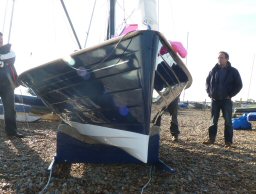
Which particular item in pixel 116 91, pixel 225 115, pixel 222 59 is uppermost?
pixel 222 59

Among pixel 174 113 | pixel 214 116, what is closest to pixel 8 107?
pixel 174 113

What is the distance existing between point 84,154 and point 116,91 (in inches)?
35.1

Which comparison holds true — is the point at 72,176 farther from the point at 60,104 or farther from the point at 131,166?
the point at 60,104

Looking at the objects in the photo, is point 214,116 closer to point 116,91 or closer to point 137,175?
point 137,175

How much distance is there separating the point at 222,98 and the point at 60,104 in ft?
10.4

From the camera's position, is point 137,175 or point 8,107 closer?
point 137,175

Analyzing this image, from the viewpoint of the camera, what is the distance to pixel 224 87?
6.52 m

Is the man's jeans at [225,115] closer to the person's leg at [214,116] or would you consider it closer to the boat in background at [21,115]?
the person's leg at [214,116]

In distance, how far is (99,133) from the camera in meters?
4.56

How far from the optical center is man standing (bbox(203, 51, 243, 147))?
21.3ft

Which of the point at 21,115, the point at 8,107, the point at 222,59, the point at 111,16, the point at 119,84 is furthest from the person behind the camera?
the point at 21,115

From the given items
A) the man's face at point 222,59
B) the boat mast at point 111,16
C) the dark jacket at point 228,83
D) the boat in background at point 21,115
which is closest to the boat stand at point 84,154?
the dark jacket at point 228,83

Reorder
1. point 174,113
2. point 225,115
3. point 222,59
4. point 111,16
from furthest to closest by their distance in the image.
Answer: point 111,16 < point 174,113 < point 225,115 < point 222,59

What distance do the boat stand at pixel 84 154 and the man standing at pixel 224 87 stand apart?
8.74 ft
